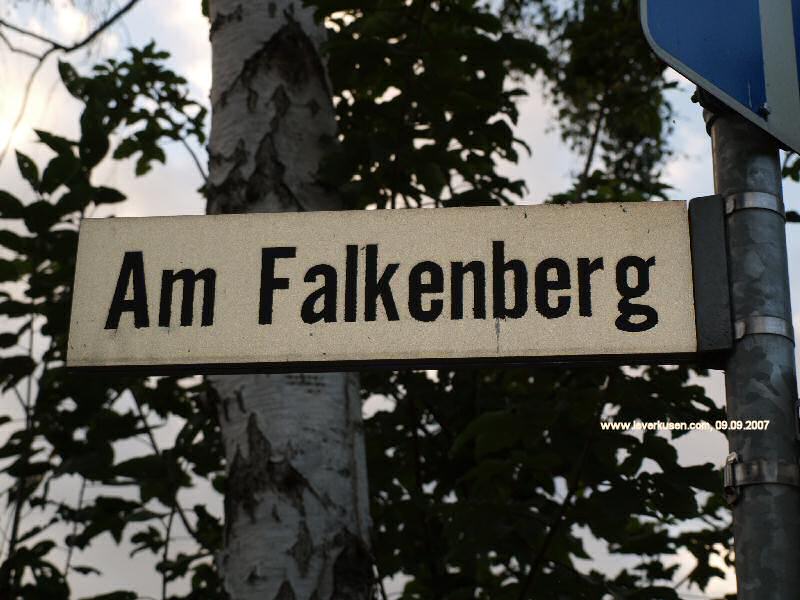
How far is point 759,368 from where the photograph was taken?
106 centimetres

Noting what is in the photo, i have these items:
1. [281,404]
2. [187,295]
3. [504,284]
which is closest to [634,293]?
[504,284]

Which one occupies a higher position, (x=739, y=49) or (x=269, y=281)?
(x=739, y=49)

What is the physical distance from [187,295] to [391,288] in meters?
0.28

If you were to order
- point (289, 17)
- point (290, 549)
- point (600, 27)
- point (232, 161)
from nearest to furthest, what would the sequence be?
point (290, 549), point (232, 161), point (289, 17), point (600, 27)

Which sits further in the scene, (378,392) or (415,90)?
(378,392)

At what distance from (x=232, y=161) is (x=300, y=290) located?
4.25ft

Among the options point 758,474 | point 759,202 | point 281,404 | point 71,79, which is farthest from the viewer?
point 71,79

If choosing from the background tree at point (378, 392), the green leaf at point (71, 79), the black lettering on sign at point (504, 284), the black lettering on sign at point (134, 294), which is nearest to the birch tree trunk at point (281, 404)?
the background tree at point (378, 392)

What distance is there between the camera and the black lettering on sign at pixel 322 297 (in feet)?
4.13

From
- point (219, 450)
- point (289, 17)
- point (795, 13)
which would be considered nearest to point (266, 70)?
point (289, 17)

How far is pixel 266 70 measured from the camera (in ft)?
8.59

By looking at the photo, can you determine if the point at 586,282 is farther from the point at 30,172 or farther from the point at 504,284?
the point at 30,172

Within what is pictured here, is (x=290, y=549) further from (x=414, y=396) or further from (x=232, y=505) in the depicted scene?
(x=414, y=396)

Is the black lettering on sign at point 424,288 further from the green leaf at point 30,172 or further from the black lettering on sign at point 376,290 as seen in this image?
the green leaf at point 30,172
